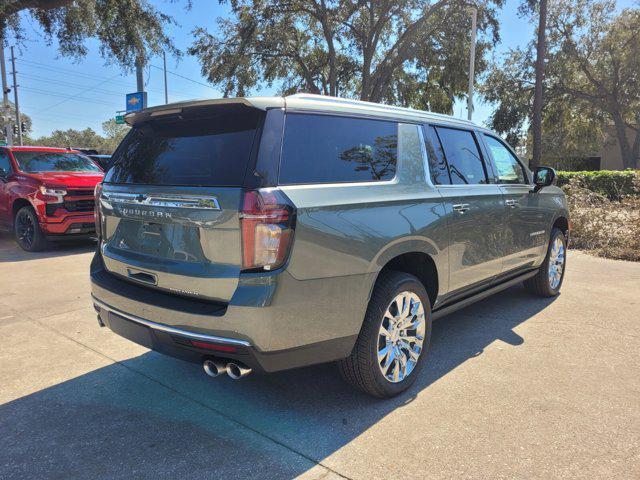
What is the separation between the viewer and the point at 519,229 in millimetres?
4664

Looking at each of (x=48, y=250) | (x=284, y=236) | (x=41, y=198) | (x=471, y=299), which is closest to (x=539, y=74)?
(x=471, y=299)

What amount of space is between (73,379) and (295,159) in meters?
2.35

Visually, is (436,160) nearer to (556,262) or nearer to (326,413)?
(326,413)

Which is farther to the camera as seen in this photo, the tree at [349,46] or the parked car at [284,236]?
the tree at [349,46]

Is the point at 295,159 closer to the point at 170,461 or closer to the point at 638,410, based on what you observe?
the point at 170,461

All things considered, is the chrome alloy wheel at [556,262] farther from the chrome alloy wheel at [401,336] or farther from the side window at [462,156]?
the chrome alloy wheel at [401,336]

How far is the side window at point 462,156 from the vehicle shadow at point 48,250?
7.11 meters

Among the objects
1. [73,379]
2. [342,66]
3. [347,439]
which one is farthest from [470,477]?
[342,66]

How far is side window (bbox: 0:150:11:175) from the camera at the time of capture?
906cm

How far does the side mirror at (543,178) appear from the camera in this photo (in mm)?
5078

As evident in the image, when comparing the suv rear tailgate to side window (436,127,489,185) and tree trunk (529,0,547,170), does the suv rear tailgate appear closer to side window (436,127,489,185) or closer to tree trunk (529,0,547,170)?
side window (436,127,489,185)

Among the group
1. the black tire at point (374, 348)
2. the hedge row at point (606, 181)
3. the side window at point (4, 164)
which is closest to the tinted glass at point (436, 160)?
the black tire at point (374, 348)

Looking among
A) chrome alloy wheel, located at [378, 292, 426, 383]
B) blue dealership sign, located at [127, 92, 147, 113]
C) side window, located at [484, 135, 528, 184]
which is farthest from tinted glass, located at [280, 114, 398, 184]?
blue dealership sign, located at [127, 92, 147, 113]

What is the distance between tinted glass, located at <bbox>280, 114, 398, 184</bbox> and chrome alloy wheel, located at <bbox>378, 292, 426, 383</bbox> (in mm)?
858
